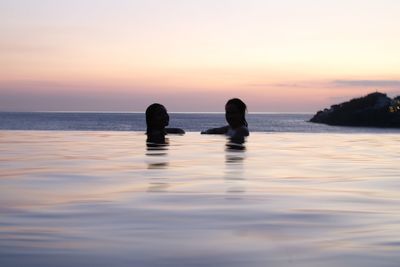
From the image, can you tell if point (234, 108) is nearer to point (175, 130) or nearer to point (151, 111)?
point (151, 111)

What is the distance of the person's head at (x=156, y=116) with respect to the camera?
1926 cm

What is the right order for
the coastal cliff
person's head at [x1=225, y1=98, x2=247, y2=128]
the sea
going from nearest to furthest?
the sea < person's head at [x1=225, y1=98, x2=247, y2=128] < the coastal cliff

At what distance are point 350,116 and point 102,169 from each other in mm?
157673

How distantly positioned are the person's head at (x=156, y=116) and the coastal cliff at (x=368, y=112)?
130m

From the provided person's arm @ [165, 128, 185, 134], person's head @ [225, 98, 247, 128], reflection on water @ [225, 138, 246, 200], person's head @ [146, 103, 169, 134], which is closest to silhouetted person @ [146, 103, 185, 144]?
person's head @ [146, 103, 169, 134]

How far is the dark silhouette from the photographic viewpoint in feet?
61.3

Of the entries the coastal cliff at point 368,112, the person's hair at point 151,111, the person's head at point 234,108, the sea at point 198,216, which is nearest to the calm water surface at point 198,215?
the sea at point 198,216

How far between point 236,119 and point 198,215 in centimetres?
1486

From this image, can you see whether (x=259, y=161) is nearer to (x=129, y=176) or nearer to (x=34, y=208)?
(x=129, y=176)

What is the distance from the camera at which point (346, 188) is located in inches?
269

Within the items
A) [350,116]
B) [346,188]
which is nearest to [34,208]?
[346,188]

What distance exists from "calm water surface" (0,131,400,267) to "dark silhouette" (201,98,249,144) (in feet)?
30.4

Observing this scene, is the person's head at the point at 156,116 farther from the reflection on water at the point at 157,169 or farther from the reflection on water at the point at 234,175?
the reflection on water at the point at 234,175

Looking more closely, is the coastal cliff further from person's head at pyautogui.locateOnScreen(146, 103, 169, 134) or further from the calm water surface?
the calm water surface
